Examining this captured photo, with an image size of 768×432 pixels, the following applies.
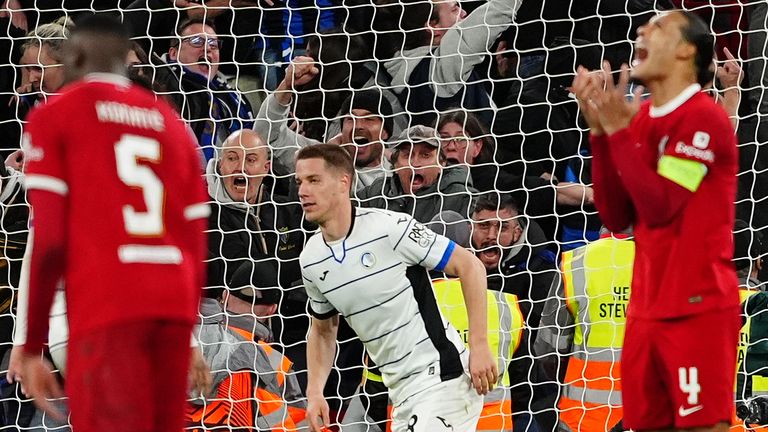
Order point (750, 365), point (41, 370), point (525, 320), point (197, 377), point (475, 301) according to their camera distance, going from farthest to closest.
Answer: point (525, 320)
point (750, 365)
point (475, 301)
point (197, 377)
point (41, 370)

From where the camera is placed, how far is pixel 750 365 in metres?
5.94

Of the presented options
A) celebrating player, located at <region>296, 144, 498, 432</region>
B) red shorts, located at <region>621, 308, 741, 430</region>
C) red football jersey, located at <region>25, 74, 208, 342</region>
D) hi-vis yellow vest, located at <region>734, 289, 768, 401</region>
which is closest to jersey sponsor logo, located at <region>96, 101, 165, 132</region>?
red football jersey, located at <region>25, 74, 208, 342</region>

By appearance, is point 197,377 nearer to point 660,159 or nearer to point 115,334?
point 115,334

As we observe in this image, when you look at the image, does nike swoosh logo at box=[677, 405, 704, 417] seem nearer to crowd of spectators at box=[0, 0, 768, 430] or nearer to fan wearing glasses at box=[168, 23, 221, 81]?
crowd of spectators at box=[0, 0, 768, 430]

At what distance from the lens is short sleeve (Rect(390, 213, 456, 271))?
202 inches

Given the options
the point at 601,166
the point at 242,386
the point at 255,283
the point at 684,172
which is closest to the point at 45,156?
the point at 601,166

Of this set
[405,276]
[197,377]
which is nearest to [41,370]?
[197,377]

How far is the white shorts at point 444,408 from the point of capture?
199 inches

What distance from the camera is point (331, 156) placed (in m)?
5.41

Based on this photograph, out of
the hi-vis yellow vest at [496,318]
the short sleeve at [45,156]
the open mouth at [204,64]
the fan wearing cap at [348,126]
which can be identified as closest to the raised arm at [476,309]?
the hi-vis yellow vest at [496,318]

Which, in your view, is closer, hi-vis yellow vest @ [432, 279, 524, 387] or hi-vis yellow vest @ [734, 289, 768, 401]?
hi-vis yellow vest @ [734, 289, 768, 401]

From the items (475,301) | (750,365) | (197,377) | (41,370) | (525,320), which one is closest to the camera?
(41,370)

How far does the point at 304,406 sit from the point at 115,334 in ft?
10.1

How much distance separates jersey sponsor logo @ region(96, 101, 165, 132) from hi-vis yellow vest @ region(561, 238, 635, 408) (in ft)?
10.3
